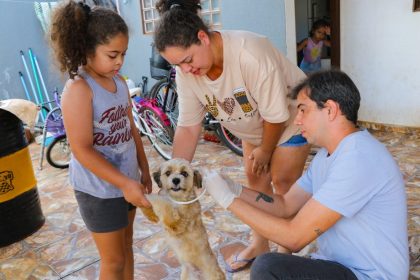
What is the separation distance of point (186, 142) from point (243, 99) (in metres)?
0.41

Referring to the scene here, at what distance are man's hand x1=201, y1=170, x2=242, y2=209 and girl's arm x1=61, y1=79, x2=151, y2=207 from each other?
10.4 inches

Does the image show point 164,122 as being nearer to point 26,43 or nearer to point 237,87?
point 237,87

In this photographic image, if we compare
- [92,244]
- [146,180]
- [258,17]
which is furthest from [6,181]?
[258,17]

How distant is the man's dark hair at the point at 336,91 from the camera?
1279 millimetres

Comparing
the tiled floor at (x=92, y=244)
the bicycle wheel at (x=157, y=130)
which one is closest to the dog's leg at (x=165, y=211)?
the tiled floor at (x=92, y=244)

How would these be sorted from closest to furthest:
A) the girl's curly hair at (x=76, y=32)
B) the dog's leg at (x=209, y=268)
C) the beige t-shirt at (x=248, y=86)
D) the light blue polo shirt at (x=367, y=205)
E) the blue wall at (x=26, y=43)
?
the light blue polo shirt at (x=367, y=205) → the girl's curly hair at (x=76, y=32) → the beige t-shirt at (x=248, y=86) → the dog's leg at (x=209, y=268) → the blue wall at (x=26, y=43)

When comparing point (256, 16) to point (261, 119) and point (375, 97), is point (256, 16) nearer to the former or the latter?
point (375, 97)

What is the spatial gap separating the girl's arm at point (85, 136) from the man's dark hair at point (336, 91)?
748 mm

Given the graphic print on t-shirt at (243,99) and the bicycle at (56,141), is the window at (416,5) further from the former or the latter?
the bicycle at (56,141)

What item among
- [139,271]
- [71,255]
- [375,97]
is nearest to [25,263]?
[71,255]

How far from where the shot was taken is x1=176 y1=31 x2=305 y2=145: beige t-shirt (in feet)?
5.39

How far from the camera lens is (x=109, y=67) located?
1.47m

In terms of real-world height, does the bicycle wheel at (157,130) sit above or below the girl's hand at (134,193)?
below

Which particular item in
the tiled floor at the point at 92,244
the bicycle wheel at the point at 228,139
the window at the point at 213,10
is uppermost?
the window at the point at 213,10
